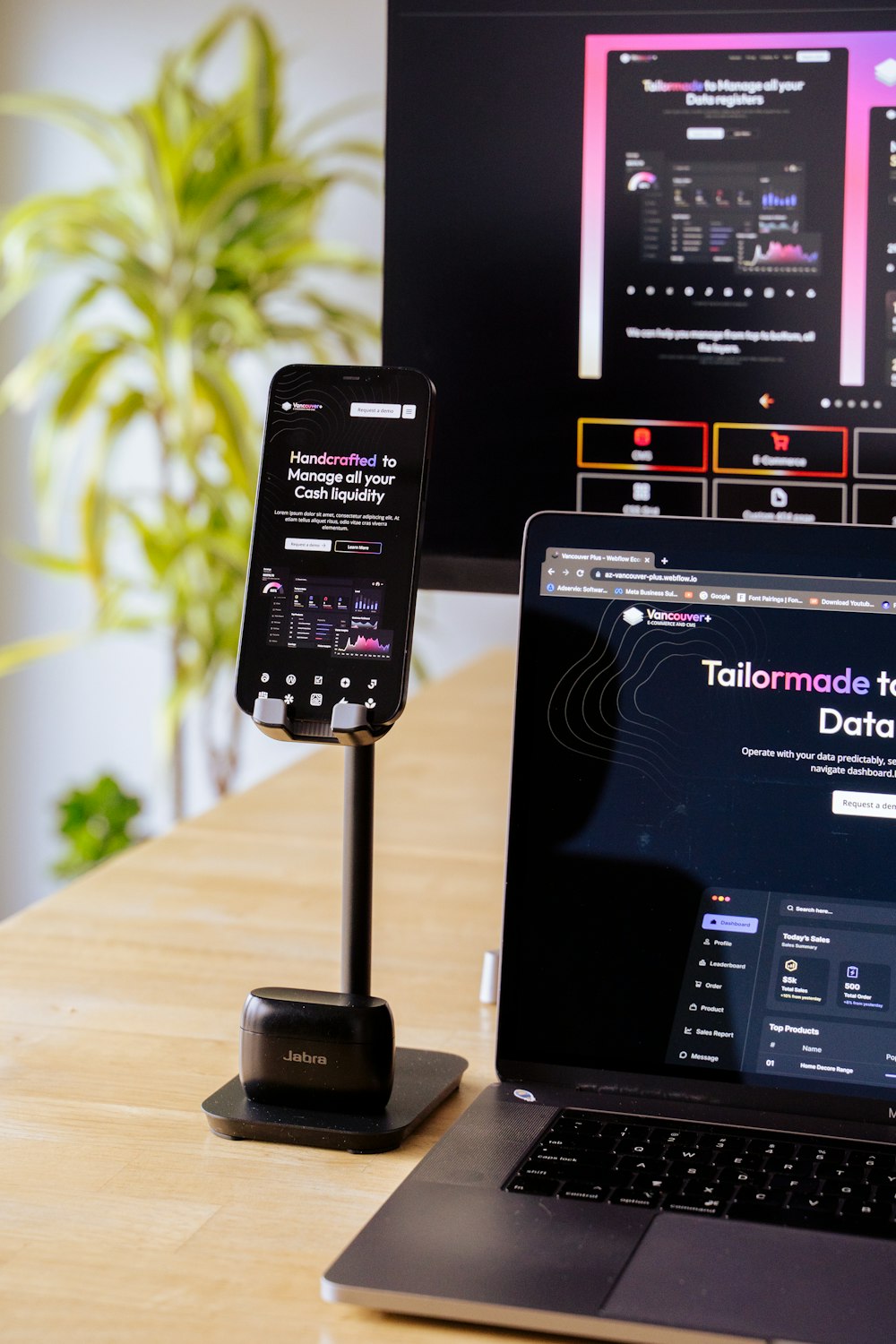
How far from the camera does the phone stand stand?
69cm

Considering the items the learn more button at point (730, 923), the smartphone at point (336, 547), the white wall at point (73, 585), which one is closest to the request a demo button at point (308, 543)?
the smartphone at point (336, 547)

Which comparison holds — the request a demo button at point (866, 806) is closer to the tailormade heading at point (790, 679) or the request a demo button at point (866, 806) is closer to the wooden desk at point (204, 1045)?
the tailormade heading at point (790, 679)

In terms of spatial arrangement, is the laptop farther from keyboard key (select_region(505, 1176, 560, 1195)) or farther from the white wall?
the white wall

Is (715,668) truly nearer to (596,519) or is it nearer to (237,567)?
(596,519)

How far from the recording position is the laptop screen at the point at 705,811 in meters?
0.70

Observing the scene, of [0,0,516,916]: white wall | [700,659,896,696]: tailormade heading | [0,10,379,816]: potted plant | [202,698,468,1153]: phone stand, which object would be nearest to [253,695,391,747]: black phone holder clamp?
[202,698,468,1153]: phone stand

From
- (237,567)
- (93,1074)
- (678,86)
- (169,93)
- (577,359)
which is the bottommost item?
(93,1074)

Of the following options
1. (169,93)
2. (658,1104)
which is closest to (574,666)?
(658,1104)

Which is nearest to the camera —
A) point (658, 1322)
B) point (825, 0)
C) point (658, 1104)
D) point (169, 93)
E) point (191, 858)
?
point (658, 1322)

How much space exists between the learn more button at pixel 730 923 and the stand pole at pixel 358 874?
0.56 feet

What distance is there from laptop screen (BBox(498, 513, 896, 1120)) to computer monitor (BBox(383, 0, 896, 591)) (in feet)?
0.38

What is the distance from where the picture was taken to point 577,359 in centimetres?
88

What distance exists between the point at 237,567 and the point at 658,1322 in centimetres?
219

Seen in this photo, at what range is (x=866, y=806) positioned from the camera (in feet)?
2.35
